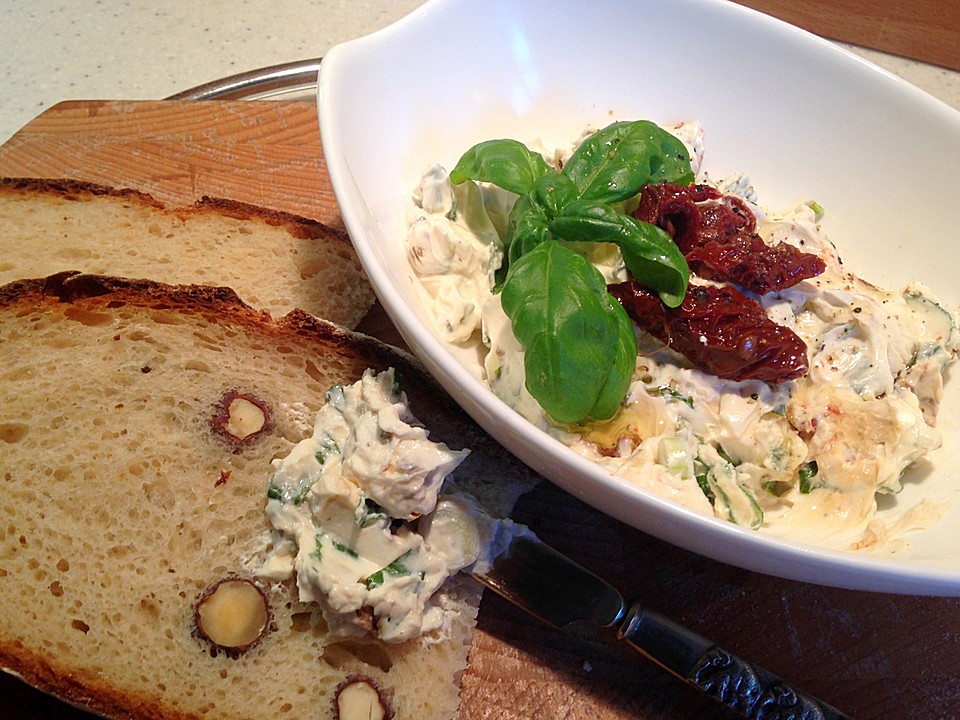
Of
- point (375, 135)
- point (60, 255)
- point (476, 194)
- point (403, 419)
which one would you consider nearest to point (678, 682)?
point (403, 419)

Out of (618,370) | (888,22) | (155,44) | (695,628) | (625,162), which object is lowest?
(695,628)

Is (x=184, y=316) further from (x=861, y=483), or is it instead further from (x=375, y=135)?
(x=861, y=483)

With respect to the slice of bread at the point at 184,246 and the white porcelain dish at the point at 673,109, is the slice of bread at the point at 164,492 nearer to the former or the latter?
the slice of bread at the point at 184,246

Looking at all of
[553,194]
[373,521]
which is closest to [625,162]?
[553,194]

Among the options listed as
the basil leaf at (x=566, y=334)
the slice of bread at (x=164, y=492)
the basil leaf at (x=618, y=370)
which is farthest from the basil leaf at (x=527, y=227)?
the slice of bread at (x=164, y=492)

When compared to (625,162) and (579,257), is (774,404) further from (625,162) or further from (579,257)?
(625,162)

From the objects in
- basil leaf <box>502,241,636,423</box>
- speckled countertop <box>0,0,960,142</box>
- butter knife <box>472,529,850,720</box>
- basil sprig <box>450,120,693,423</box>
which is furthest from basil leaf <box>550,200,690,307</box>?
speckled countertop <box>0,0,960,142</box>
